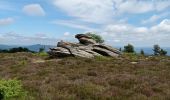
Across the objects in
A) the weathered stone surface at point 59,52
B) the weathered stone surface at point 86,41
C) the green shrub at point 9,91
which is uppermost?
the weathered stone surface at point 86,41

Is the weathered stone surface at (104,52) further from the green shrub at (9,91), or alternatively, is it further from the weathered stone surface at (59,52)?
the green shrub at (9,91)

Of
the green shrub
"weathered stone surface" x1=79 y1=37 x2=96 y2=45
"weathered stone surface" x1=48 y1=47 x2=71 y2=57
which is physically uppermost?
"weathered stone surface" x1=79 y1=37 x2=96 y2=45

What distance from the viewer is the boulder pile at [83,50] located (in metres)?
42.8

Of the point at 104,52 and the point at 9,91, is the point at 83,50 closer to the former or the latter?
the point at 104,52

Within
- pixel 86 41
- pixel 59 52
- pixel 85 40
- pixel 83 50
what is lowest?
pixel 59 52

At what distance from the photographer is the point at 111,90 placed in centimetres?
1508

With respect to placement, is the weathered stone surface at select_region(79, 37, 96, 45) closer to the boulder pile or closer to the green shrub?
the boulder pile

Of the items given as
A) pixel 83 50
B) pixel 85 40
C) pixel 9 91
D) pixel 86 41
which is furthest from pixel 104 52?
Answer: pixel 9 91

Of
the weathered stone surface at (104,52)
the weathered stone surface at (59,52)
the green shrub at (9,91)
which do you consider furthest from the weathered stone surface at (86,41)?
the green shrub at (9,91)

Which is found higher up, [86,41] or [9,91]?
[86,41]

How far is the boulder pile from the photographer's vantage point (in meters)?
42.8

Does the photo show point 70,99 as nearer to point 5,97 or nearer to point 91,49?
point 5,97

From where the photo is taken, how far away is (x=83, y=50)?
44594mm

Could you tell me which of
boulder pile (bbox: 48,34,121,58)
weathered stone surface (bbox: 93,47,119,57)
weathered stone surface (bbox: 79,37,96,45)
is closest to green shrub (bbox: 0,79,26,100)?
boulder pile (bbox: 48,34,121,58)
